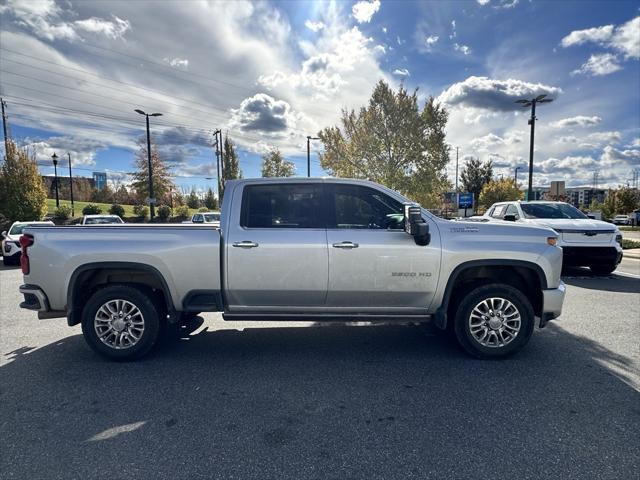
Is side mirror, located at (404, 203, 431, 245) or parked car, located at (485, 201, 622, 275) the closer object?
side mirror, located at (404, 203, 431, 245)

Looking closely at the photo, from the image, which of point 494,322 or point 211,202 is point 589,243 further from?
point 211,202

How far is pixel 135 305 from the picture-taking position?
4074 millimetres

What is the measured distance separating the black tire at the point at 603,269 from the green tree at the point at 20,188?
25421mm

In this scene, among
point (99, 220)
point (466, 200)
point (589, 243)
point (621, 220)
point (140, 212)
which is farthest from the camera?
point (621, 220)

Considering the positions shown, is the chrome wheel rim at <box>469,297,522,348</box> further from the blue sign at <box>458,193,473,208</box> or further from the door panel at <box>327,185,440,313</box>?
the blue sign at <box>458,193,473,208</box>

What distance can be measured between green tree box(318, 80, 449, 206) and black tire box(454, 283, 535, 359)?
21298 mm

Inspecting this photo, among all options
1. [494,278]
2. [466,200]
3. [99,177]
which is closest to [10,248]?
[494,278]

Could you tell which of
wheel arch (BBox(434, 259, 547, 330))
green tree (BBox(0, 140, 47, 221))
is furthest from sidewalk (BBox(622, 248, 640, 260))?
green tree (BBox(0, 140, 47, 221))

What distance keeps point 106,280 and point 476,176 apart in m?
50.6

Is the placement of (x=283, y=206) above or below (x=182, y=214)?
above

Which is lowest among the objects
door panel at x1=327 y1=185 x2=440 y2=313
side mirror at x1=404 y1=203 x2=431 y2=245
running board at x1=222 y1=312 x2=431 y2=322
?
running board at x1=222 y1=312 x2=431 y2=322

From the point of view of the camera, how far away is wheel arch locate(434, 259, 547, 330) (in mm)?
4039

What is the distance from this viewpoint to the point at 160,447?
261cm

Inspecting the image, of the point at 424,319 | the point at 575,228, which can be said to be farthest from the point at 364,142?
the point at 424,319
